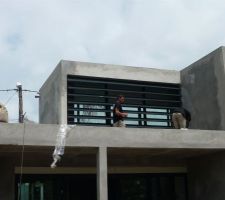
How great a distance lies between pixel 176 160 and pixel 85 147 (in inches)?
197

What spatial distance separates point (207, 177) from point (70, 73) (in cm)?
551

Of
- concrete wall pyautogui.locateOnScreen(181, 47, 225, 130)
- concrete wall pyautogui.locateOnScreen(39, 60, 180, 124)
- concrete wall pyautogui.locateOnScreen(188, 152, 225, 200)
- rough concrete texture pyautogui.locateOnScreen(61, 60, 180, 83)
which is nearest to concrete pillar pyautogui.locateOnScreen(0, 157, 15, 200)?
concrete wall pyautogui.locateOnScreen(39, 60, 180, 124)

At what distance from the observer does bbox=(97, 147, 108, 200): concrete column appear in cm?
1202

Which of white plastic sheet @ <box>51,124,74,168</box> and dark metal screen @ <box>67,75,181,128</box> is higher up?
dark metal screen @ <box>67,75,181,128</box>

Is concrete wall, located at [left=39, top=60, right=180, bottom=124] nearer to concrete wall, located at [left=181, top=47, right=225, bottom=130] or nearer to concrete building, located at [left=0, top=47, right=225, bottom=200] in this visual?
concrete building, located at [left=0, top=47, right=225, bottom=200]

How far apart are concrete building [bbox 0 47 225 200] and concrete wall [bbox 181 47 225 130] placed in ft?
0.10

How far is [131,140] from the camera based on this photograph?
12734 millimetres

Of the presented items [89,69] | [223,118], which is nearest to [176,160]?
[223,118]

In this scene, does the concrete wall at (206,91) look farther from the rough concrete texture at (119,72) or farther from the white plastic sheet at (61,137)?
the white plastic sheet at (61,137)

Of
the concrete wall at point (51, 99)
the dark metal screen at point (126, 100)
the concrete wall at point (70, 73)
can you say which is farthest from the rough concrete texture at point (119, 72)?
the concrete wall at point (51, 99)

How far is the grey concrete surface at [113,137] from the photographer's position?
1166 centimetres

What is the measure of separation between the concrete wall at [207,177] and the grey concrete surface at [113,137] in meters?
1.09

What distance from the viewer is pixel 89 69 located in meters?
16.5

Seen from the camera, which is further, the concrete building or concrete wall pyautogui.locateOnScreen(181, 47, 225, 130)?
concrete wall pyautogui.locateOnScreen(181, 47, 225, 130)
